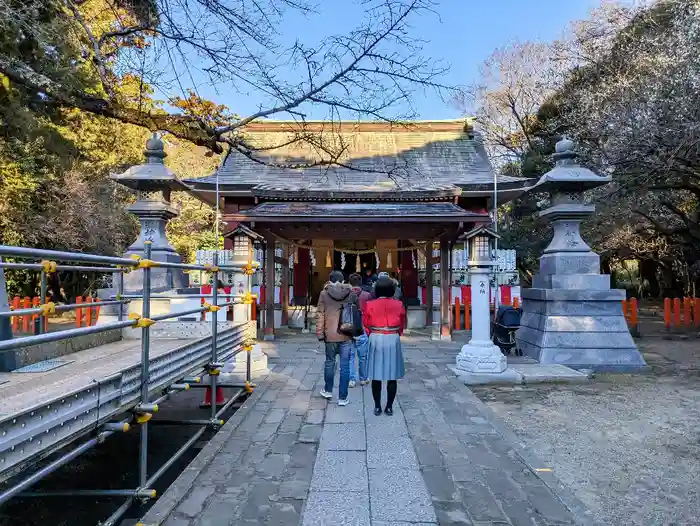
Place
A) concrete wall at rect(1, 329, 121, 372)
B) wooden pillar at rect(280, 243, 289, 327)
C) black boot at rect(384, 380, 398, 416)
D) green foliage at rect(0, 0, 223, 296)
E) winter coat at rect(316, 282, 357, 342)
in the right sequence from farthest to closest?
1. green foliage at rect(0, 0, 223, 296)
2. wooden pillar at rect(280, 243, 289, 327)
3. winter coat at rect(316, 282, 357, 342)
4. black boot at rect(384, 380, 398, 416)
5. concrete wall at rect(1, 329, 121, 372)

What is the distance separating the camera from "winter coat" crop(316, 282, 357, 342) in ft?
18.4

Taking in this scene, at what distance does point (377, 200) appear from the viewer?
38.7 ft

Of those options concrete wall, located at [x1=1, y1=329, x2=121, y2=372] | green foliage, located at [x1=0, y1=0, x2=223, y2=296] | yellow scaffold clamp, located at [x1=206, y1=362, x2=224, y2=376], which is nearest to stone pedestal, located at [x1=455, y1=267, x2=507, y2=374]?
yellow scaffold clamp, located at [x1=206, y1=362, x2=224, y2=376]

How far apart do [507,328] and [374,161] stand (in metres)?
7.33

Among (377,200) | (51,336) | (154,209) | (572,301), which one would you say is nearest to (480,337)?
(572,301)

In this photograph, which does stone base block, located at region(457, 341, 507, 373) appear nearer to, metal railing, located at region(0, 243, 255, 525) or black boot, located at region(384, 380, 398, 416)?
black boot, located at region(384, 380, 398, 416)

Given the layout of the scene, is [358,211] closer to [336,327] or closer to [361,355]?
[361,355]

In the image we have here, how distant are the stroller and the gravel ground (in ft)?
6.12

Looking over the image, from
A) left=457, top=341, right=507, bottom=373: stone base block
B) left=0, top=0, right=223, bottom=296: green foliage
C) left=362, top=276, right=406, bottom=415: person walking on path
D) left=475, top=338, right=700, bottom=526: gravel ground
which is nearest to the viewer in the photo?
left=475, top=338, right=700, bottom=526: gravel ground

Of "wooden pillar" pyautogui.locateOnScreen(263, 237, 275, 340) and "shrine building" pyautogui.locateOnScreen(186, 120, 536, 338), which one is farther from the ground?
"shrine building" pyautogui.locateOnScreen(186, 120, 536, 338)

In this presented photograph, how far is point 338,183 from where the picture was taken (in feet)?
41.3

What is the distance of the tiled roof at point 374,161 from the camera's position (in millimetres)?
12320

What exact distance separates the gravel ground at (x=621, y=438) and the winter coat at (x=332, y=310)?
2334 mm

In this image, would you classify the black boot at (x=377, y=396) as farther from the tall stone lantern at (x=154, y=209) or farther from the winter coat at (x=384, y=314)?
the tall stone lantern at (x=154, y=209)
